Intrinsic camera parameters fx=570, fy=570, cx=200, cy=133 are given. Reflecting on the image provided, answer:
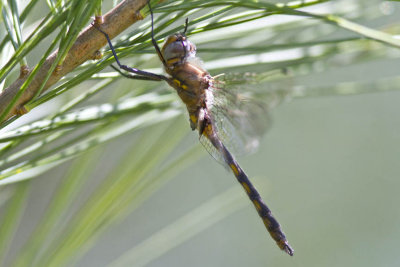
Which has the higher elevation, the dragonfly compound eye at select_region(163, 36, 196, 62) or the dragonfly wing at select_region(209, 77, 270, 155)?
the dragonfly compound eye at select_region(163, 36, 196, 62)

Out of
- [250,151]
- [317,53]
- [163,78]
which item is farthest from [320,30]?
[250,151]

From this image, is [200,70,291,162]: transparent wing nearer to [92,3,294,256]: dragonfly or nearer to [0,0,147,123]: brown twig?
[92,3,294,256]: dragonfly

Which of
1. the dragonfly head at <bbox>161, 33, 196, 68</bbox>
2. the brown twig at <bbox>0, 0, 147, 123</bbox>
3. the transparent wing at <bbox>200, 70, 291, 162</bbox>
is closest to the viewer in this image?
the brown twig at <bbox>0, 0, 147, 123</bbox>

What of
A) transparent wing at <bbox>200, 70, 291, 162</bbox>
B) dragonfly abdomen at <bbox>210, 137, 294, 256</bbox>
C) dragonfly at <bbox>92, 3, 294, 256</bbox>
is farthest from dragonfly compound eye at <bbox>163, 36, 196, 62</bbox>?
dragonfly abdomen at <bbox>210, 137, 294, 256</bbox>

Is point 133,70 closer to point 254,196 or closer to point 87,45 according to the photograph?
point 87,45

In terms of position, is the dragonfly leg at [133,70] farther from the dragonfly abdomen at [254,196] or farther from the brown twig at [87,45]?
the dragonfly abdomen at [254,196]

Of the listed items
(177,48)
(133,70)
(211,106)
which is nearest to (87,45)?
(133,70)
